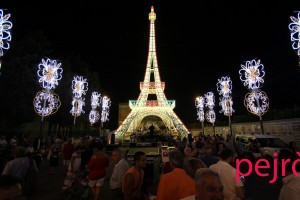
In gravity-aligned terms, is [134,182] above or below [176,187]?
below

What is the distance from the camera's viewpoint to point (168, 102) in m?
39.2

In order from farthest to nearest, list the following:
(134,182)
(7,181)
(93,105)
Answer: (93,105) → (134,182) → (7,181)

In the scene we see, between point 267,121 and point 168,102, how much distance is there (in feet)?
63.7

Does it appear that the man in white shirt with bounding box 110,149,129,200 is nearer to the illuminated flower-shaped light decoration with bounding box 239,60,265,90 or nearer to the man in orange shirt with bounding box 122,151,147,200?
the man in orange shirt with bounding box 122,151,147,200

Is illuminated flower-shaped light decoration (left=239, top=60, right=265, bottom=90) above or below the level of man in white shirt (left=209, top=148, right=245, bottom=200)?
above

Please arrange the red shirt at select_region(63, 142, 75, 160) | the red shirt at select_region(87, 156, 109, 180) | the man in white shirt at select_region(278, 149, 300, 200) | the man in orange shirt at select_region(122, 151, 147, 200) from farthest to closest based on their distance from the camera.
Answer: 1. the red shirt at select_region(63, 142, 75, 160)
2. the red shirt at select_region(87, 156, 109, 180)
3. the man in orange shirt at select_region(122, 151, 147, 200)
4. the man in white shirt at select_region(278, 149, 300, 200)

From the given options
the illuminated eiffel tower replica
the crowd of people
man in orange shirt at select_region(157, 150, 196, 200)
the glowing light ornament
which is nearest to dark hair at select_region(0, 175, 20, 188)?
the crowd of people

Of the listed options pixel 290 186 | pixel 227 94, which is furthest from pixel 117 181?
pixel 227 94

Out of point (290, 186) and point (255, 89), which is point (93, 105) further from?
point (290, 186)

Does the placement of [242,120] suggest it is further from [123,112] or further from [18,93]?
[123,112]

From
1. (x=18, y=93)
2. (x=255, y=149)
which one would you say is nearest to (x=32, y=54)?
(x=18, y=93)

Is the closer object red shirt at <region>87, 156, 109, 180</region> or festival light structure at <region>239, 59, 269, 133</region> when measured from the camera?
red shirt at <region>87, 156, 109, 180</region>

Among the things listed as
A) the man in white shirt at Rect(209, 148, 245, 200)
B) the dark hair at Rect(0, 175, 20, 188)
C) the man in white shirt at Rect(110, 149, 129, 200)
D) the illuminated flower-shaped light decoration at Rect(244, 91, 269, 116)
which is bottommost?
the man in white shirt at Rect(110, 149, 129, 200)

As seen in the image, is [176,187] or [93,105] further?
[93,105]
